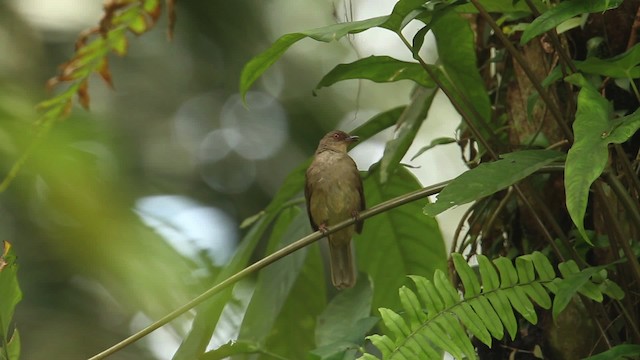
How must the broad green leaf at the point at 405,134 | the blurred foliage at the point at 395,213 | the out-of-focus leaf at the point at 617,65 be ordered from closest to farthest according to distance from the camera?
the blurred foliage at the point at 395,213
the out-of-focus leaf at the point at 617,65
the broad green leaf at the point at 405,134

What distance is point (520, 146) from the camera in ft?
7.89

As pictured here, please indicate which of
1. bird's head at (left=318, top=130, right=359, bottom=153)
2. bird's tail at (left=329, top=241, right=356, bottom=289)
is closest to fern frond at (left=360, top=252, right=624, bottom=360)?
bird's tail at (left=329, top=241, right=356, bottom=289)

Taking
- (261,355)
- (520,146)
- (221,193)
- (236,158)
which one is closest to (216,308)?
(261,355)

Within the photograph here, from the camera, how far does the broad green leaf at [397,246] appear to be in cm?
271

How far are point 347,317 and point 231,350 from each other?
0.29 meters

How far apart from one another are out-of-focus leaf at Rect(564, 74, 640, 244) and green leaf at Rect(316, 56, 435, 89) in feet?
1.88

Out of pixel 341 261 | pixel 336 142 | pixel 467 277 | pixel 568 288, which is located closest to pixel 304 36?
pixel 467 277

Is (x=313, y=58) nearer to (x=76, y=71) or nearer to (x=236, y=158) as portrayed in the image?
(x=236, y=158)

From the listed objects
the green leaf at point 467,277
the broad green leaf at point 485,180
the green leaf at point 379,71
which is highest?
the green leaf at point 379,71

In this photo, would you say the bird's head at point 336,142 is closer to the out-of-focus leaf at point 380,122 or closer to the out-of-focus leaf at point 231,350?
the out-of-focus leaf at point 380,122

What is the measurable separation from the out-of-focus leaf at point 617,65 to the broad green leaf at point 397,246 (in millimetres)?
869

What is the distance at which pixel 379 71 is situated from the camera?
2256 mm

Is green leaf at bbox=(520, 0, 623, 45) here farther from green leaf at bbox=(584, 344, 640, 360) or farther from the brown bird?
the brown bird

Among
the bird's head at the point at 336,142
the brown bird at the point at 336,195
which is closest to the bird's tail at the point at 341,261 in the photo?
the brown bird at the point at 336,195
